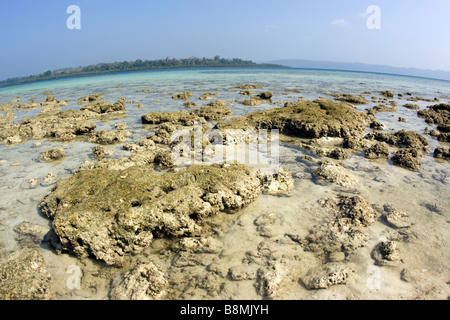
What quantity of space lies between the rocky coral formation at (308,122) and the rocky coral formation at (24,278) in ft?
27.4

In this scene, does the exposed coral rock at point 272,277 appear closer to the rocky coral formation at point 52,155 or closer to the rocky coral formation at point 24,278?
the rocky coral formation at point 24,278

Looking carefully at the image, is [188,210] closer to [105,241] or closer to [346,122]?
[105,241]

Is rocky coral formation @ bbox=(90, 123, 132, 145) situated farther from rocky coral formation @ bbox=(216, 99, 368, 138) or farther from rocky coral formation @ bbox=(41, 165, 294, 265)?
rocky coral formation @ bbox=(41, 165, 294, 265)

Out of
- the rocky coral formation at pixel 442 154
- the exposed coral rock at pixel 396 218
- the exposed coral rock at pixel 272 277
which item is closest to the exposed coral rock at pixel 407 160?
the rocky coral formation at pixel 442 154

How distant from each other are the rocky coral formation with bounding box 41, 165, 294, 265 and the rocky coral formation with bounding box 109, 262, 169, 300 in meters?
0.53

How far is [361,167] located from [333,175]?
1.87 metres

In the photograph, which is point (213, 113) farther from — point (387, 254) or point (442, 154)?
point (387, 254)

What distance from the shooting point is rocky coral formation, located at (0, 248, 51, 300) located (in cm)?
368

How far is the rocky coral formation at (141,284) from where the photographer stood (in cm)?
378

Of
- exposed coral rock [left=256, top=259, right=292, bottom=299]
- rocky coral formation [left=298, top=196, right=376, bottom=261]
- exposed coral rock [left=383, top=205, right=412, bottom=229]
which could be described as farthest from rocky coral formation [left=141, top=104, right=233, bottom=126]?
exposed coral rock [left=256, top=259, right=292, bottom=299]

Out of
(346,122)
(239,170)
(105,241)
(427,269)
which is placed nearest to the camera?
(427,269)

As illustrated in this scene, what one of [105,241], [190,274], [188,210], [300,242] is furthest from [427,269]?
[105,241]

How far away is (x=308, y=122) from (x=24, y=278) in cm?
1101

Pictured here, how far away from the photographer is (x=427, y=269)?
4148mm
